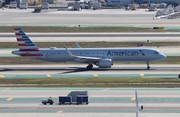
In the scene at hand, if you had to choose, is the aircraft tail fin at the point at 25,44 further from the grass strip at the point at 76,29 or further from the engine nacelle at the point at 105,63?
the grass strip at the point at 76,29

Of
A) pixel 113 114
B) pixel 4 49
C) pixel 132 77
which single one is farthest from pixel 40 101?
pixel 4 49

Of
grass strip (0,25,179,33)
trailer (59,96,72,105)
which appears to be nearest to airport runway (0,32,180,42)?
grass strip (0,25,179,33)

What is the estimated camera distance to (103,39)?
120 m

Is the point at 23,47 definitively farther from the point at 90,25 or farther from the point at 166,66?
the point at 90,25

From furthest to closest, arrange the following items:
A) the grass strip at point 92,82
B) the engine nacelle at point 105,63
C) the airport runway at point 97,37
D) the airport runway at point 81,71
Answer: the airport runway at point 97,37
the engine nacelle at point 105,63
the airport runway at point 81,71
the grass strip at point 92,82

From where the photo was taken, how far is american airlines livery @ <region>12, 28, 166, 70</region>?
85.7 meters

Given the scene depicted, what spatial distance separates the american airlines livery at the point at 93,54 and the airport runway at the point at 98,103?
18.4 m

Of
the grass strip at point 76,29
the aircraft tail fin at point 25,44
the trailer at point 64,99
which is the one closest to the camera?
the trailer at point 64,99

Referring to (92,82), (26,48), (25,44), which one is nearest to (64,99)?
(92,82)

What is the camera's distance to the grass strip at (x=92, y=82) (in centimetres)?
7119

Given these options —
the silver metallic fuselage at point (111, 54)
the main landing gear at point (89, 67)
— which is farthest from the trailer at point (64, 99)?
the silver metallic fuselage at point (111, 54)

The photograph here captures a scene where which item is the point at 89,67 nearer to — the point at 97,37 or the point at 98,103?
the point at 98,103

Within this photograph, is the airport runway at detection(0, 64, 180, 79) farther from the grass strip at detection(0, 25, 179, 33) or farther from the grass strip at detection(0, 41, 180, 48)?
the grass strip at detection(0, 25, 179, 33)

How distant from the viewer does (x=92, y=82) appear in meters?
73.6
